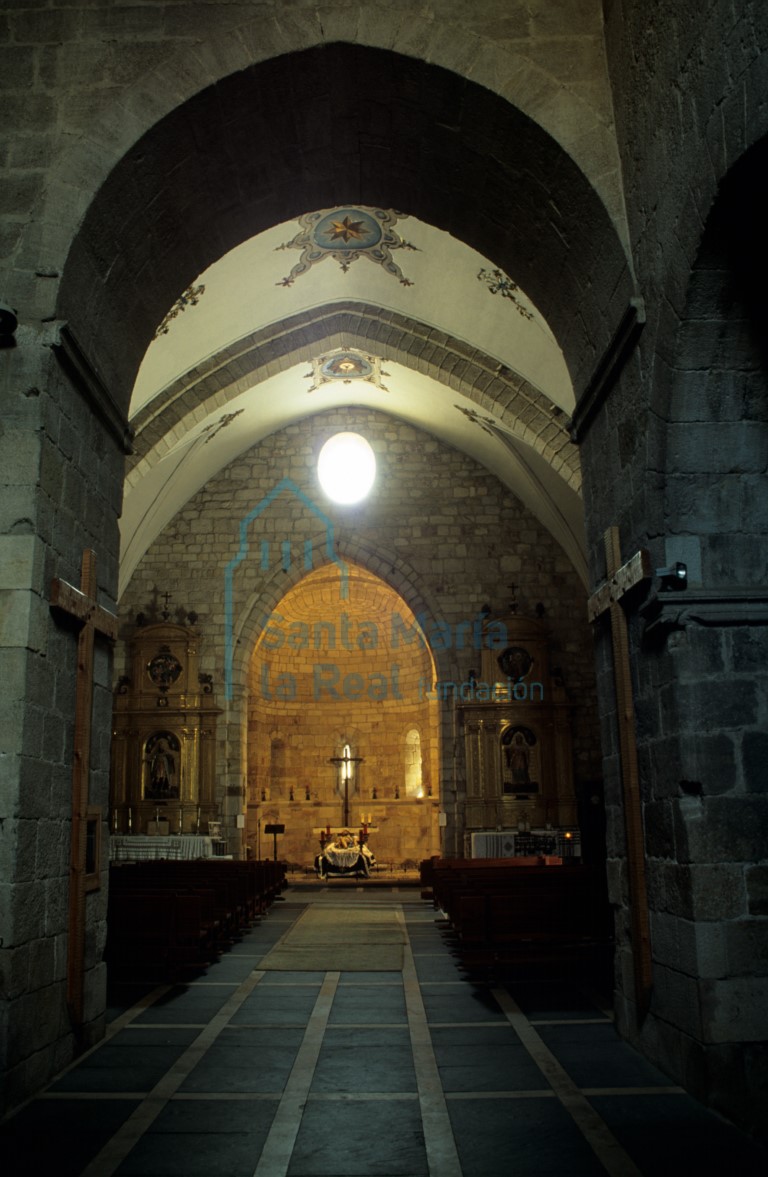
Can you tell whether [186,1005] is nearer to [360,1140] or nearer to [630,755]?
[360,1140]

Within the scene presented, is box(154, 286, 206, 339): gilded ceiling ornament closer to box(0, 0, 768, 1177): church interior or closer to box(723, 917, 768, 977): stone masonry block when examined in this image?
box(0, 0, 768, 1177): church interior

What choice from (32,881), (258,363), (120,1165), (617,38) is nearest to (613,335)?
(617,38)

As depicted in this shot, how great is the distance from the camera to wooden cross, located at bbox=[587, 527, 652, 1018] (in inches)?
182

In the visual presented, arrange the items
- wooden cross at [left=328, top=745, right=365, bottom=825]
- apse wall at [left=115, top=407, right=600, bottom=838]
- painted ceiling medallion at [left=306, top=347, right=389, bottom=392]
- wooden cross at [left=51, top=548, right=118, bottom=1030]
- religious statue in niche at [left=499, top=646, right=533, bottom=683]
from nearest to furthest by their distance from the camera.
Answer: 1. wooden cross at [left=51, top=548, right=118, bottom=1030]
2. painted ceiling medallion at [left=306, top=347, right=389, bottom=392]
3. religious statue in niche at [left=499, top=646, right=533, bottom=683]
4. apse wall at [left=115, top=407, right=600, bottom=838]
5. wooden cross at [left=328, top=745, right=365, bottom=825]

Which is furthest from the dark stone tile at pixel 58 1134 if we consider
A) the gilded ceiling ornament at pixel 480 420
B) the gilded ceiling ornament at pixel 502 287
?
the gilded ceiling ornament at pixel 480 420

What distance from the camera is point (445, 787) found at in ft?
49.2

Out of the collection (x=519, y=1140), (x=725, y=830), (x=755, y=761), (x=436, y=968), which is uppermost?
(x=755, y=761)

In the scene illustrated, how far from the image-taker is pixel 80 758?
4.93m

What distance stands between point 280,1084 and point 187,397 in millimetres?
9134

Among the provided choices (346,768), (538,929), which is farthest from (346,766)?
(538,929)

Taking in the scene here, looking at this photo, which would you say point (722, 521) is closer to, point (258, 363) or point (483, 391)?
point (483, 391)

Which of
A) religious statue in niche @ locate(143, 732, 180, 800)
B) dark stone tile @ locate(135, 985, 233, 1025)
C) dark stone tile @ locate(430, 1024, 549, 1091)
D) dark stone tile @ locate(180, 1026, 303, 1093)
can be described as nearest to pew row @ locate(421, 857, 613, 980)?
→ dark stone tile @ locate(430, 1024, 549, 1091)

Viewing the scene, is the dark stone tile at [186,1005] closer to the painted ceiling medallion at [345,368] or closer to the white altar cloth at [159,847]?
the white altar cloth at [159,847]

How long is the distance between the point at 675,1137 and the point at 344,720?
56.9 ft
